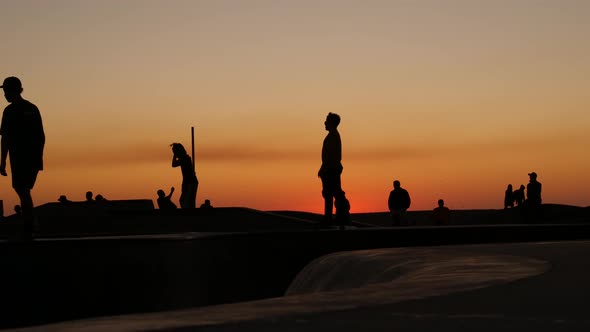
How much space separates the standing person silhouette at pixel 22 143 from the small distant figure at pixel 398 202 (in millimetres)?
14642

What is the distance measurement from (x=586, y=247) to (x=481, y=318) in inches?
236

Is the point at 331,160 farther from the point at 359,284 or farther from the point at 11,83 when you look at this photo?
the point at 359,284

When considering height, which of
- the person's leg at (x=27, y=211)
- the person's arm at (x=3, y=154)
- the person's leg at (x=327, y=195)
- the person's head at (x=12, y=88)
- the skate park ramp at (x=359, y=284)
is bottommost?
the skate park ramp at (x=359, y=284)

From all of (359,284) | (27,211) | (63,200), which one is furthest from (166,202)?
(359,284)

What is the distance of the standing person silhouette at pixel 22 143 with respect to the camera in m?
12.1

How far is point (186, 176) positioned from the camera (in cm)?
2377

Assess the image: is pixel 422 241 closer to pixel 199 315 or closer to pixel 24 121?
pixel 24 121

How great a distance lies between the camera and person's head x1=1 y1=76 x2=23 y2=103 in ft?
40.7

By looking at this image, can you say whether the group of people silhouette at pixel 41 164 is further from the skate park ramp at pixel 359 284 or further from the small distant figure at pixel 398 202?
the skate park ramp at pixel 359 284

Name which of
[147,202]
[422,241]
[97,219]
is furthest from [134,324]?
[147,202]

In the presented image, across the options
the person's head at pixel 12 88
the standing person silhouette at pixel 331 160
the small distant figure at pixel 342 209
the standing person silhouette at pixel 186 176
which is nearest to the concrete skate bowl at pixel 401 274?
the person's head at pixel 12 88

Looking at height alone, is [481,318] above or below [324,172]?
below

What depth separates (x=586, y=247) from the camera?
1012cm

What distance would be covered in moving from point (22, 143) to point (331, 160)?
5383 mm
